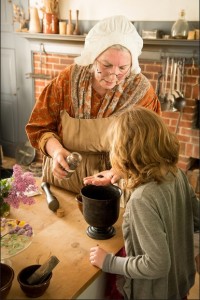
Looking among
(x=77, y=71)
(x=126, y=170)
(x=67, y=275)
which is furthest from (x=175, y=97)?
(x=67, y=275)

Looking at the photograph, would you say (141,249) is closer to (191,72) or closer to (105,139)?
(105,139)

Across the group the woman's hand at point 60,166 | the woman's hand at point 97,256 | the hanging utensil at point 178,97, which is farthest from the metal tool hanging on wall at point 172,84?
the woman's hand at point 97,256

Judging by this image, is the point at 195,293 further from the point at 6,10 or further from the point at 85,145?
the point at 6,10

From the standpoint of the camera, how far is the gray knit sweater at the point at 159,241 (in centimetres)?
77

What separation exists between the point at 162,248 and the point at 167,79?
1.63m

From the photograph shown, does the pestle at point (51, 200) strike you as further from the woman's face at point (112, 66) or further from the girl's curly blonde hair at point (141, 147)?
the woman's face at point (112, 66)

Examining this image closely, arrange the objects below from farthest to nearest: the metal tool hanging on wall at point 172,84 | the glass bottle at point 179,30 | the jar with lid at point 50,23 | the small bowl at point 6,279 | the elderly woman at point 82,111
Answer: the metal tool hanging on wall at point 172,84
the glass bottle at point 179,30
the elderly woman at point 82,111
the jar with lid at point 50,23
the small bowl at point 6,279

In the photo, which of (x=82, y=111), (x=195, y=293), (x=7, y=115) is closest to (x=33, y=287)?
(x=7, y=115)

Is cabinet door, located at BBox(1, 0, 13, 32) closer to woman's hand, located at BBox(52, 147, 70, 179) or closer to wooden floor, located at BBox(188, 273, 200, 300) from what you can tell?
woman's hand, located at BBox(52, 147, 70, 179)

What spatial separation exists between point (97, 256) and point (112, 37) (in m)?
0.65

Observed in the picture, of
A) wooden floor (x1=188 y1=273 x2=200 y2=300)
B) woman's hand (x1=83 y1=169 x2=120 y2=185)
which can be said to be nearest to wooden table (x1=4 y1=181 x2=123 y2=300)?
woman's hand (x1=83 y1=169 x2=120 y2=185)

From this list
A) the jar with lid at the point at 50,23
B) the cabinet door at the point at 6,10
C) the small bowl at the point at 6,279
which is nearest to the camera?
the cabinet door at the point at 6,10

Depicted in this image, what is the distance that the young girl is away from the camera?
30.5 inches

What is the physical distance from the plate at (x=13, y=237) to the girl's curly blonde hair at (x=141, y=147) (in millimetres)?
295
